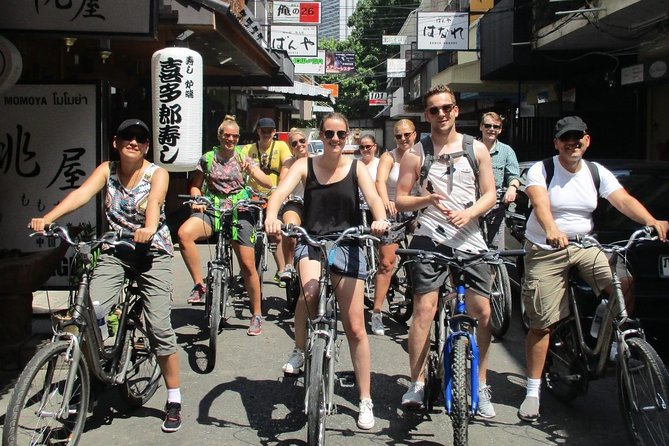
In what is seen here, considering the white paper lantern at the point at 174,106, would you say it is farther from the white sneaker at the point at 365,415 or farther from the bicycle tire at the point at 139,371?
the white sneaker at the point at 365,415

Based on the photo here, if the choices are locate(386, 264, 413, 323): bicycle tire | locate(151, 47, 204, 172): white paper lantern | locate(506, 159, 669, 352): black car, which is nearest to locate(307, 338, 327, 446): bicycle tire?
locate(506, 159, 669, 352): black car

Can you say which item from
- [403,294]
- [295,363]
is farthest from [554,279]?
[403,294]

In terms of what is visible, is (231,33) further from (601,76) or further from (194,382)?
(601,76)

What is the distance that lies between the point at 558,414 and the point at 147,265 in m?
3.03

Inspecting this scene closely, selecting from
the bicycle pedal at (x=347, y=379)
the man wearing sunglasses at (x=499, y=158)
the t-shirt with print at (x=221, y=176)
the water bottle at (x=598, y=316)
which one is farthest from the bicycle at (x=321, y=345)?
the man wearing sunglasses at (x=499, y=158)

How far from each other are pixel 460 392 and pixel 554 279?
1.29 meters

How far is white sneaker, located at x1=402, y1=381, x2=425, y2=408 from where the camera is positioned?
14.9ft

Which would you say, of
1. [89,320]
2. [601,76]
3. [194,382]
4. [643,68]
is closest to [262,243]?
[194,382]

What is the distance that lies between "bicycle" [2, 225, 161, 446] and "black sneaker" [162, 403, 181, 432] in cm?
34

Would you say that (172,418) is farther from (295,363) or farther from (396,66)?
(396,66)

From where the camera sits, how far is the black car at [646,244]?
555 centimetres

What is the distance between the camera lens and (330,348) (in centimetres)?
402

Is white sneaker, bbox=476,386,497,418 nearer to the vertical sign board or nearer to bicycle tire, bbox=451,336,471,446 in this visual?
bicycle tire, bbox=451,336,471,446

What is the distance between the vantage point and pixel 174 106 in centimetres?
759
